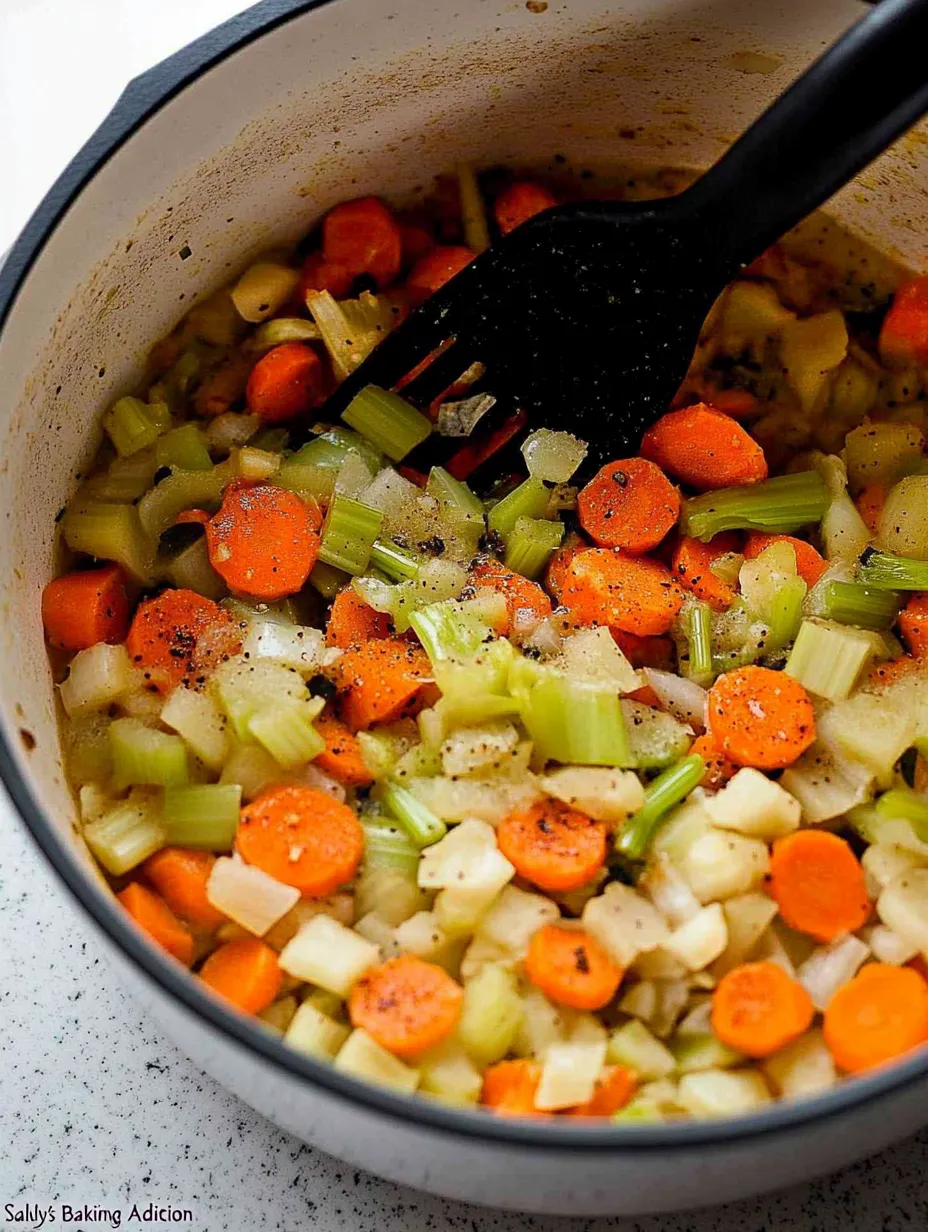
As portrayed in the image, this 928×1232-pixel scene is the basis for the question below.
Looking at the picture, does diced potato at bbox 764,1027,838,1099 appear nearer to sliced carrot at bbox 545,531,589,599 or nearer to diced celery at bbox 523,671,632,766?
diced celery at bbox 523,671,632,766

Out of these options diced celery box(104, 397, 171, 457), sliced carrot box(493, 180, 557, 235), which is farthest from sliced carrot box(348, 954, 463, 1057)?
sliced carrot box(493, 180, 557, 235)

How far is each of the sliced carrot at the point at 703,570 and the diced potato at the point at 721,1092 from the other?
2.13ft

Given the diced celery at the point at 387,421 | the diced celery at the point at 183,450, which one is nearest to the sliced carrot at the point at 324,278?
the diced celery at the point at 387,421

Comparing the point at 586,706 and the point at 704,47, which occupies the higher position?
the point at 704,47

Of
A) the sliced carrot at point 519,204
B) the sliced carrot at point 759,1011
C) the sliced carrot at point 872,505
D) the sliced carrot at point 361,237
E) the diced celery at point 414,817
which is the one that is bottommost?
the sliced carrot at point 759,1011

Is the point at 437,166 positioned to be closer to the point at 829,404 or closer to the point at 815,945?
the point at 829,404

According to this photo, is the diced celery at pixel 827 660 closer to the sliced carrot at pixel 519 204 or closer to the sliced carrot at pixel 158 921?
the sliced carrot at pixel 519 204

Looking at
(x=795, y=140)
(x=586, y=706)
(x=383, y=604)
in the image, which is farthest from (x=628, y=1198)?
(x=795, y=140)

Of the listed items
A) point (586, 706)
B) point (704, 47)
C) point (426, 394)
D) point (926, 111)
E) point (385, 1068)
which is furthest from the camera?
point (426, 394)

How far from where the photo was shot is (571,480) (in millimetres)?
1887

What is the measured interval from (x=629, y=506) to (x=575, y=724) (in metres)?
0.38

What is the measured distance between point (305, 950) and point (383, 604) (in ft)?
1.60

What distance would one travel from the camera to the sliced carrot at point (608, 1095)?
1.36 m

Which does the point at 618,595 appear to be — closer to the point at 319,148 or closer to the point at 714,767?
the point at 714,767
